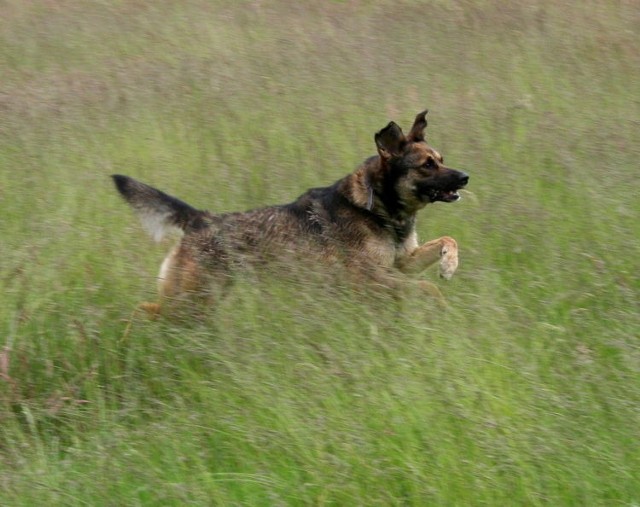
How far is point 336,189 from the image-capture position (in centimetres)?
572

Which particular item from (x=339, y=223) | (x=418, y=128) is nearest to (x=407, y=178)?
(x=418, y=128)

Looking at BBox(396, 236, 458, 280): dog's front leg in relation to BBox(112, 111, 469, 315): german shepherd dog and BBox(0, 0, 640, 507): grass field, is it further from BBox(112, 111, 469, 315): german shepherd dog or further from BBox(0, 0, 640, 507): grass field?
BBox(0, 0, 640, 507): grass field

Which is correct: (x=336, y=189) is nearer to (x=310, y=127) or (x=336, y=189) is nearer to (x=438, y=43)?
(x=310, y=127)

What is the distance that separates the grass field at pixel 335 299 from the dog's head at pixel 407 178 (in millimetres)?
412

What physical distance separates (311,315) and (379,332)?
0.32 metres

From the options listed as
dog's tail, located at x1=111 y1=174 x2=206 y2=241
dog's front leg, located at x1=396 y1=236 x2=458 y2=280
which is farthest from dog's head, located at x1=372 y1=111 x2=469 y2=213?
dog's tail, located at x1=111 y1=174 x2=206 y2=241

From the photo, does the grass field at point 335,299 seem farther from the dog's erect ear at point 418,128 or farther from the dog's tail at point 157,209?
the dog's erect ear at point 418,128

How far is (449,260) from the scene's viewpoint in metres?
5.24

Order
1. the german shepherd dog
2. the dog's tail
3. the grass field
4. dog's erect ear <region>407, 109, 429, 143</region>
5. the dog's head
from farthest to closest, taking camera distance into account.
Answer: dog's erect ear <region>407, 109, 429, 143</region> < the dog's head < the dog's tail < the german shepherd dog < the grass field

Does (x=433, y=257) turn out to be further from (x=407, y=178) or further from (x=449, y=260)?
(x=407, y=178)

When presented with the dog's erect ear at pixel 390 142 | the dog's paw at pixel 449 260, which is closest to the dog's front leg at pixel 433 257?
the dog's paw at pixel 449 260

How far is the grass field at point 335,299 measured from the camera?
133 inches

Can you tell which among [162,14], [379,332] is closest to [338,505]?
[379,332]

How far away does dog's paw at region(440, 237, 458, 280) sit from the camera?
5.22 m
